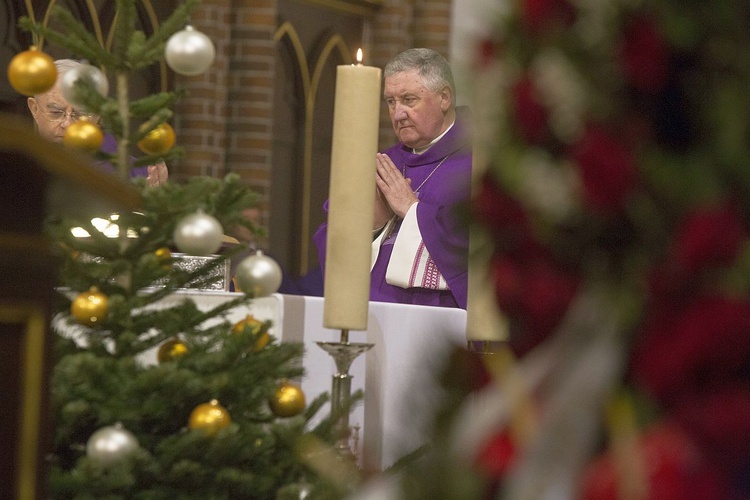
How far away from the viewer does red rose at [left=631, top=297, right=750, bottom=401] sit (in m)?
0.65

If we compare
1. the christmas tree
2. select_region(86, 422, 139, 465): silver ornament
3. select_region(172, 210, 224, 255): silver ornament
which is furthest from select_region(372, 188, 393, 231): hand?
select_region(86, 422, 139, 465): silver ornament

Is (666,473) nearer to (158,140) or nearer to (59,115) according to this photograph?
(158,140)

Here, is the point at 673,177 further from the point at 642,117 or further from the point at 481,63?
the point at 481,63

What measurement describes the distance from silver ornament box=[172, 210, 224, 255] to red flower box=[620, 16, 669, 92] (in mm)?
1221

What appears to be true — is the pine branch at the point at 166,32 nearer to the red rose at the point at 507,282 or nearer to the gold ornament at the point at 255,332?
the gold ornament at the point at 255,332

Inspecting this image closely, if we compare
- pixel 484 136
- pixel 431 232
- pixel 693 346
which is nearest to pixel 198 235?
pixel 484 136

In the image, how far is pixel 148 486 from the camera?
70.5 inches

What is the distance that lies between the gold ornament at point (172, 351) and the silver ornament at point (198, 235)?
0.16 m

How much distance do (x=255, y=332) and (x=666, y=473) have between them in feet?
4.42

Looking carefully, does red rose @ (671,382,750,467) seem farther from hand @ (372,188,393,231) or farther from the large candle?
hand @ (372,188,393,231)

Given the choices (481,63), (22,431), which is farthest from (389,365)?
(481,63)

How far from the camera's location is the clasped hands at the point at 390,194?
4.02 m

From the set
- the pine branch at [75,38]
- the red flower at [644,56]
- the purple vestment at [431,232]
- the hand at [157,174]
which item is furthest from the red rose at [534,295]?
the hand at [157,174]

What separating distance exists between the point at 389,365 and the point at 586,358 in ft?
6.42
